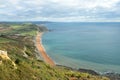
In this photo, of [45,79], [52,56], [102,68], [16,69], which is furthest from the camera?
[52,56]

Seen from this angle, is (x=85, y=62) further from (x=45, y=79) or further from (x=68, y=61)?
(x=45, y=79)

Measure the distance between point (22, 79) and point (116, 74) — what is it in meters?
47.8

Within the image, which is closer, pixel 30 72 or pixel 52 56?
pixel 30 72

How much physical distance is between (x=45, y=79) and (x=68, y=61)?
6031 cm

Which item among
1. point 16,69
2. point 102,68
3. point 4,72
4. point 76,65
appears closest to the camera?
point 4,72

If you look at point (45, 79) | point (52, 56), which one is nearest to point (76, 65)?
point (52, 56)

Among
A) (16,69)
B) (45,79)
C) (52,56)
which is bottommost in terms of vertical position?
(52,56)

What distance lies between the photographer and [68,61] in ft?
335

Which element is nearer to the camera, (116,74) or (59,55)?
(116,74)

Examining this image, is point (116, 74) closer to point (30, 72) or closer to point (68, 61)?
point (68, 61)

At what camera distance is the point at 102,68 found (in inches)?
3452

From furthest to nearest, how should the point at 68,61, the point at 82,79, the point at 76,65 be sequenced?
the point at 68,61
the point at 76,65
the point at 82,79

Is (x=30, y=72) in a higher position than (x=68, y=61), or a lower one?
higher

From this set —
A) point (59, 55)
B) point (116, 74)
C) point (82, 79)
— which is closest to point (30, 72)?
point (82, 79)
